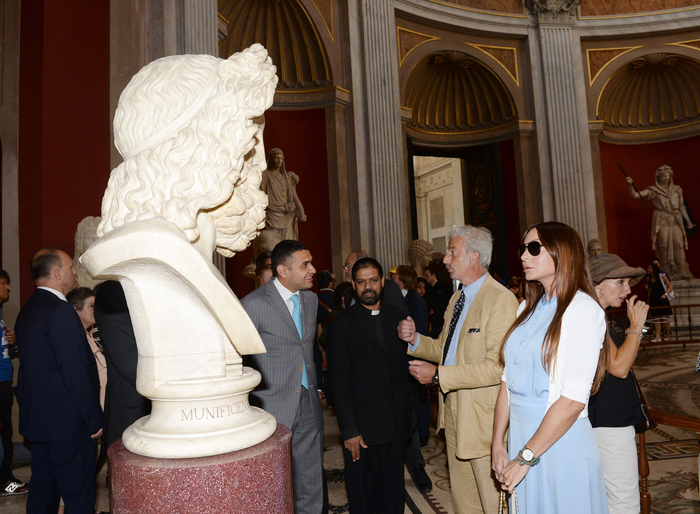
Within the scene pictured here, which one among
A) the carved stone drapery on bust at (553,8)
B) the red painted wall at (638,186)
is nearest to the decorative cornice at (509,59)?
the carved stone drapery on bust at (553,8)

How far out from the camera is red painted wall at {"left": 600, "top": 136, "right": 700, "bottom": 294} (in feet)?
41.5

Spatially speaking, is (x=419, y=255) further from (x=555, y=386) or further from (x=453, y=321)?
(x=555, y=386)

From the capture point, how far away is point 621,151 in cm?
1312

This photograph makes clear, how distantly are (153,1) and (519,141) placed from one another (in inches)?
331

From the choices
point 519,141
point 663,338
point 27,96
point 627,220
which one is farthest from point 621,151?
point 27,96

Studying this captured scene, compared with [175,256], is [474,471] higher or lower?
lower

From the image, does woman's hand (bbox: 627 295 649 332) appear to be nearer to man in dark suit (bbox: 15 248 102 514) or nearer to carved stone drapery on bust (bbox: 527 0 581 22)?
man in dark suit (bbox: 15 248 102 514)

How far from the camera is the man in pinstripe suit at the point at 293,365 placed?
8.12ft

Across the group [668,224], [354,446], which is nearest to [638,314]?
[354,446]

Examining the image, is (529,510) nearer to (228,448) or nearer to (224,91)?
(228,448)

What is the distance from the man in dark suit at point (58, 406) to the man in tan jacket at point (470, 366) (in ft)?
5.12

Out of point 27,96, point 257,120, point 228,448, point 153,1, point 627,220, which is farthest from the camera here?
point 627,220

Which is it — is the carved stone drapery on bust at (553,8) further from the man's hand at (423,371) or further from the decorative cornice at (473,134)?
the man's hand at (423,371)

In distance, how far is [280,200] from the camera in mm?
7672
